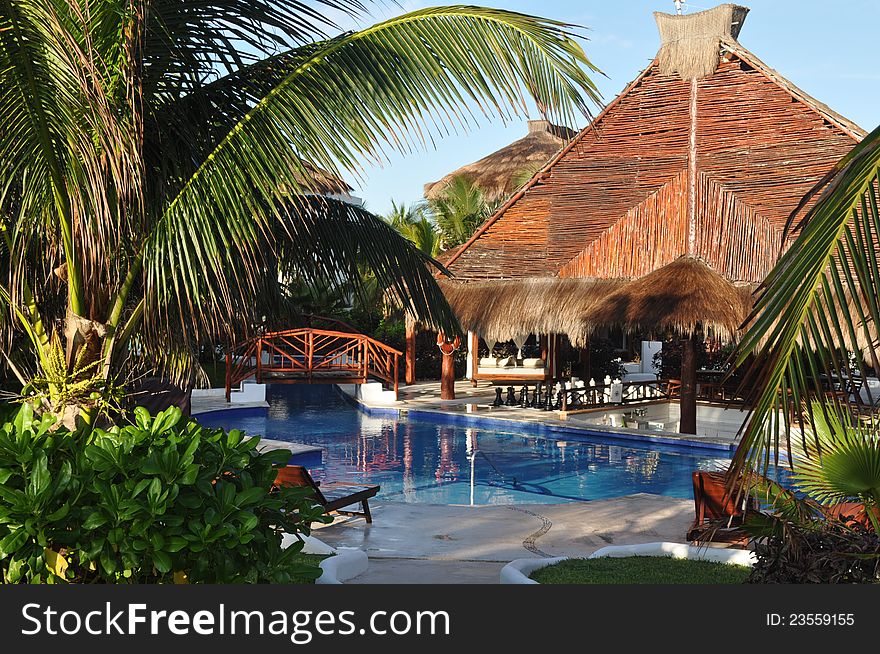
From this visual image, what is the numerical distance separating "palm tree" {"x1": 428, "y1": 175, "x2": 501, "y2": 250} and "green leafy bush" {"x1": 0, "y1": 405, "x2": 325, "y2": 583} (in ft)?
71.3

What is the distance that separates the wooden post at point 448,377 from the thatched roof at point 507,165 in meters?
9.93

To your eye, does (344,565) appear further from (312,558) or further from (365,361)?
(365,361)

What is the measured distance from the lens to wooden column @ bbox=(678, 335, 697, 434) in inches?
554

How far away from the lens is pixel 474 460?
13094 millimetres

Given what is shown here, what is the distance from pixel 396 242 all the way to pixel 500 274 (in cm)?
1110

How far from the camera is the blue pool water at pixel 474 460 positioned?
437 inches

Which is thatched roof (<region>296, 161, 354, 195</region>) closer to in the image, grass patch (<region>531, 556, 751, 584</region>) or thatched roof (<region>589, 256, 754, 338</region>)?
grass patch (<region>531, 556, 751, 584</region>)

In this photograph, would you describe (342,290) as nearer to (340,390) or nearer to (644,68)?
(644,68)

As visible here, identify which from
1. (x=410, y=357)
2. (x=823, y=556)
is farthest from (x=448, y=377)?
(x=823, y=556)

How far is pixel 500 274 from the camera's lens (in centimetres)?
1692

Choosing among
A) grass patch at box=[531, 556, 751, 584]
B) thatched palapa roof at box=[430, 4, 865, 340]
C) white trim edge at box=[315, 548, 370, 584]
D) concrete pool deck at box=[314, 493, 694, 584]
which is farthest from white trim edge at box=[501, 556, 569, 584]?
thatched palapa roof at box=[430, 4, 865, 340]

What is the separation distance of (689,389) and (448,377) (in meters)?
5.65

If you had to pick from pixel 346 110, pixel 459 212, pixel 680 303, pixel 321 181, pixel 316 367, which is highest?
pixel 459 212

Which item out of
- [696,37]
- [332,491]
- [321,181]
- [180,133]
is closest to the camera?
[180,133]
